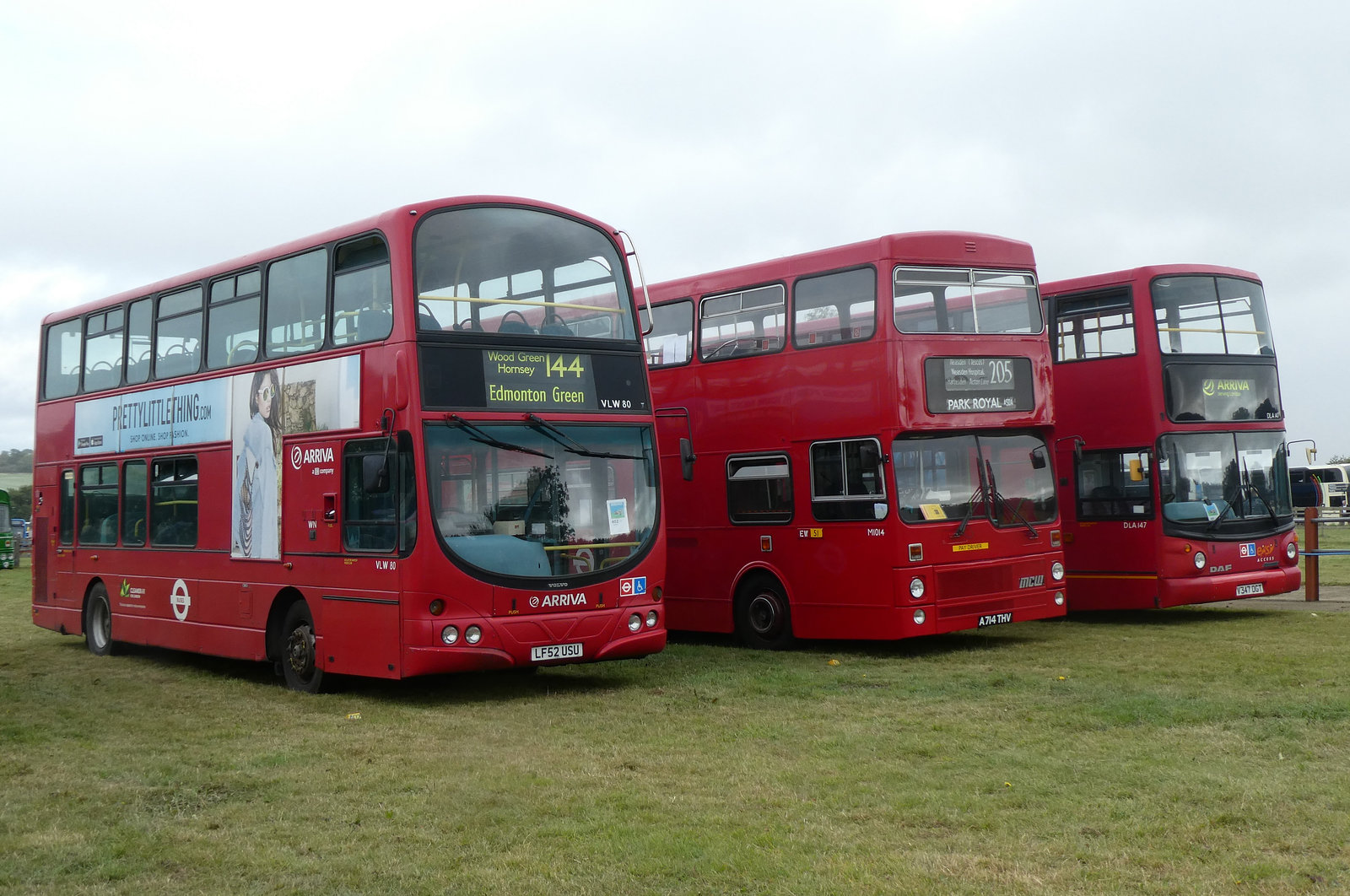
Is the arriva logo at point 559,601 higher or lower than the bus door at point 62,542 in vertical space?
lower

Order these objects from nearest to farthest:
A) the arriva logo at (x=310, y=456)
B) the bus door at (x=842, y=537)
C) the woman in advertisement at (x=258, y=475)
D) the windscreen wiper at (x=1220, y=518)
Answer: the arriva logo at (x=310, y=456) < the woman in advertisement at (x=258, y=475) < the bus door at (x=842, y=537) < the windscreen wiper at (x=1220, y=518)

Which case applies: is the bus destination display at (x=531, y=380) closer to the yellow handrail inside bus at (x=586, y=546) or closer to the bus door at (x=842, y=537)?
the yellow handrail inside bus at (x=586, y=546)

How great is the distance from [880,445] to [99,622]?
9933 mm

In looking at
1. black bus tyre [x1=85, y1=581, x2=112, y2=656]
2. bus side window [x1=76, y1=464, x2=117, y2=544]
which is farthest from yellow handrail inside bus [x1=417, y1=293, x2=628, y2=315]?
black bus tyre [x1=85, y1=581, x2=112, y2=656]

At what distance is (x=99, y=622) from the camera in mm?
17219

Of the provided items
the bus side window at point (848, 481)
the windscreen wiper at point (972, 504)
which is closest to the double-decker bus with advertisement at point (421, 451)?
the bus side window at point (848, 481)

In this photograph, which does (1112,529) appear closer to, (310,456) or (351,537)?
(351,537)

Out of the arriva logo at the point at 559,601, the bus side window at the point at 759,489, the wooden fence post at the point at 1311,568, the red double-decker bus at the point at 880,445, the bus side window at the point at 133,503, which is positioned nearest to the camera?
the arriva logo at the point at 559,601

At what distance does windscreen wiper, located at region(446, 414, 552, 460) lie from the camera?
466 inches

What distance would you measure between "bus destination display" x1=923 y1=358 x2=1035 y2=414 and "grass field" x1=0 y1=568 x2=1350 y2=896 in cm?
270

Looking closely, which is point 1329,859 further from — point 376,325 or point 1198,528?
point 1198,528

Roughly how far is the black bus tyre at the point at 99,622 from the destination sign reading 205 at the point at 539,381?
7.47 metres

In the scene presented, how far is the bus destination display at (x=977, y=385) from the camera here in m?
14.6

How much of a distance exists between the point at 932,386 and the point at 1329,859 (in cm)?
880
